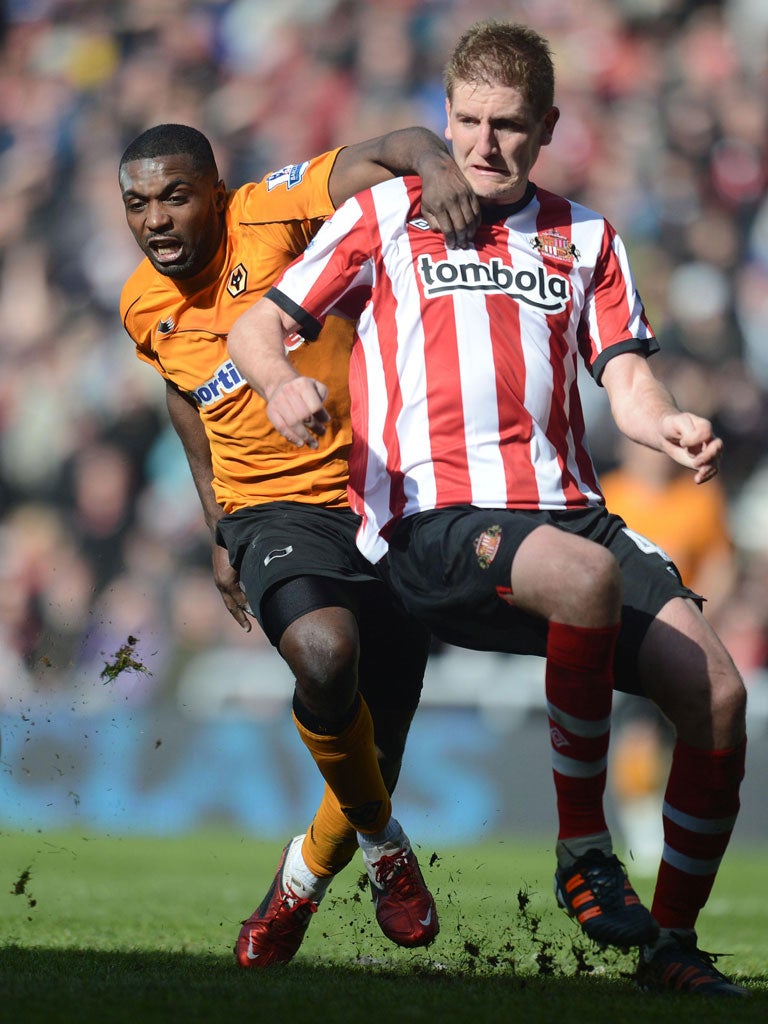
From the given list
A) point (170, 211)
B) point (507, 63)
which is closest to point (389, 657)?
point (170, 211)

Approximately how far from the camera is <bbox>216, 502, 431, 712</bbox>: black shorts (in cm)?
382

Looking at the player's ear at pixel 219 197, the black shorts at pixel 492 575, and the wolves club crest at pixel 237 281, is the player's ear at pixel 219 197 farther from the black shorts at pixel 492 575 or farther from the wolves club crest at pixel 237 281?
the black shorts at pixel 492 575

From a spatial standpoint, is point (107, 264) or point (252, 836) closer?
point (252, 836)

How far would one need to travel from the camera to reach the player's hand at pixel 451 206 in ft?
11.5

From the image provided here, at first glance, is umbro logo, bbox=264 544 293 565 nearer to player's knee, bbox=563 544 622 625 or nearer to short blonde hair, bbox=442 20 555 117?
player's knee, bbox=563 544 622 625

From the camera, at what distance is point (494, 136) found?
358 cm

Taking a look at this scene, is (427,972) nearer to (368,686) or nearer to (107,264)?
(368,686)

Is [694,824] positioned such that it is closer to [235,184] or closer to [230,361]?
[230,361]

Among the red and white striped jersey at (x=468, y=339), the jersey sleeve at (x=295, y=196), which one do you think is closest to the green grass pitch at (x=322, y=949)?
the red and white striped jersey at (x=468, y=339)

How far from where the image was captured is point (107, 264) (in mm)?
11031

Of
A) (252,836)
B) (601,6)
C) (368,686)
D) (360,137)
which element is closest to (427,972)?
(368,686)

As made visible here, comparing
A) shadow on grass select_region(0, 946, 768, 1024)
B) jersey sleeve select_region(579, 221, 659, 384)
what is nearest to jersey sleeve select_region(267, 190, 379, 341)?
jersey sleeve select_region(579, 221, 659, 384)

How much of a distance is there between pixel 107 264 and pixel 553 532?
8.51 metres

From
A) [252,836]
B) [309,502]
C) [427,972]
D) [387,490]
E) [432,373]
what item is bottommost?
[252,836]
